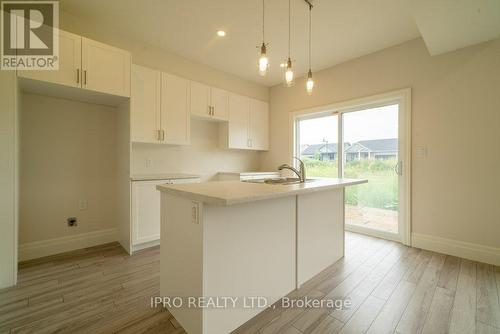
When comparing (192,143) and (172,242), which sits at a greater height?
(192,143)

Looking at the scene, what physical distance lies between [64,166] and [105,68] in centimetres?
135

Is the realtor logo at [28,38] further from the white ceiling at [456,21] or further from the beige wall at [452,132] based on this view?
the beige wall at [452,132]

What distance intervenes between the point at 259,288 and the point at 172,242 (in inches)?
28.9

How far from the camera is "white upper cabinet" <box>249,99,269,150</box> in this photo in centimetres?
430

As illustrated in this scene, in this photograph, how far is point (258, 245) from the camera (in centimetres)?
155

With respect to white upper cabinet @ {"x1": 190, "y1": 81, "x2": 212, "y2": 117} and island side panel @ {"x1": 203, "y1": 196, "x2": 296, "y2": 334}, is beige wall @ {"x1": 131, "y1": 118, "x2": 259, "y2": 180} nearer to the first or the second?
white upper cabinet @ {"x1": 190, "y1": 81, "x2": 212, "y2": 117}

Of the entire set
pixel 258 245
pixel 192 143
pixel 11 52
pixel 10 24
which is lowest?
pixel 258 245

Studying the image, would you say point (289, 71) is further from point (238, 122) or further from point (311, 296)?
point (238, 122)

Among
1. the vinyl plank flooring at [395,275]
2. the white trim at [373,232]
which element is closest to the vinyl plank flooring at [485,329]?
the vinyl plank flooring at [395,275]

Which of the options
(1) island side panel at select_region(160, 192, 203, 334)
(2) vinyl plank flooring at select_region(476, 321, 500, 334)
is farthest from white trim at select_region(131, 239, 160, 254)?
(2) vinyl plank flooring at select_region(476, 321, 500, 334)

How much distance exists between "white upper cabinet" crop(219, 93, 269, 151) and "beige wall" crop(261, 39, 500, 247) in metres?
2.03

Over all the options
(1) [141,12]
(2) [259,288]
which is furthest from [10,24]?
(2) [259,288]

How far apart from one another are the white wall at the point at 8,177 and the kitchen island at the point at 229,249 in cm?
149

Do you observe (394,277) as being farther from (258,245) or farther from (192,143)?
(192,143)
